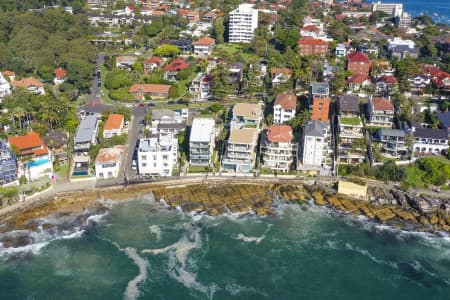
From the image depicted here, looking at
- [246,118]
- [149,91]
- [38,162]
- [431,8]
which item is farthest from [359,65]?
[431,8]

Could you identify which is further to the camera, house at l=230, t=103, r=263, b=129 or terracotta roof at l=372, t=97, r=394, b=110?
terracotta roof at l=372, t=97, r=394, b=110

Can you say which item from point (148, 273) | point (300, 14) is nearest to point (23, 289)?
point (148, 273)

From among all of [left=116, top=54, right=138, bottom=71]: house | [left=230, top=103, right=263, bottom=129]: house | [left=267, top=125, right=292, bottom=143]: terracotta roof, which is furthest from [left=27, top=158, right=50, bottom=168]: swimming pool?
[left=116, top=54, right=138, bottom=71]: house

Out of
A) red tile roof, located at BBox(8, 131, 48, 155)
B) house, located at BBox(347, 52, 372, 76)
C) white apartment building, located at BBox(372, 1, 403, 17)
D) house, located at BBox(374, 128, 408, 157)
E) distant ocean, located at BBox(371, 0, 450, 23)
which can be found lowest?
red tile roof, located at BBox(8, 131, 48, 155)

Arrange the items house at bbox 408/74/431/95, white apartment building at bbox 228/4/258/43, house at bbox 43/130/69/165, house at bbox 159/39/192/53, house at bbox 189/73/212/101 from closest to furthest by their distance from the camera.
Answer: house at bbox 43/130/69/165
house at bbox 408/74/431/95
house at bbox 189/73/212/101
house at bbox 159/39/192/53
white apartment building at bbox 228/4/258/43

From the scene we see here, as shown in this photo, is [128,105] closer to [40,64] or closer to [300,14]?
[40,64]

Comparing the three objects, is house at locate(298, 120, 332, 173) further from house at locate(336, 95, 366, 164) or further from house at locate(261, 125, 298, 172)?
house at locate(336, 95, 366, 164)
